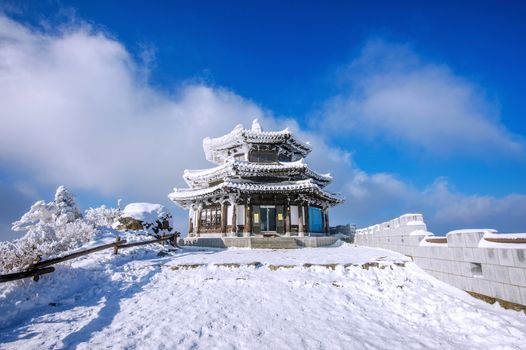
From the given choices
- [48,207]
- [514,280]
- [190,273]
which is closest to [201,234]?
[48,207]

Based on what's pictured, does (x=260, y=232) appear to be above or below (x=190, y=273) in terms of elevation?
above

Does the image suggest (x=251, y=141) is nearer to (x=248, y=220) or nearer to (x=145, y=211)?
(x=248, y=220)

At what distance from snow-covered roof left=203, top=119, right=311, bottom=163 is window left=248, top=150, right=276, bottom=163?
1059 mm

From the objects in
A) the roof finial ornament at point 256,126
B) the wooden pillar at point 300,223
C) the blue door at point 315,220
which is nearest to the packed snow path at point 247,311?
the wooden pillar at point 300,223

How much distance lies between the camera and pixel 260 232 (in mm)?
21812

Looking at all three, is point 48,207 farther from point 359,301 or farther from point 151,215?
point 359,301

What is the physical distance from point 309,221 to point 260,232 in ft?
14.7

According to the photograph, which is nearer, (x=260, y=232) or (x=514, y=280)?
(x=514, y=280)

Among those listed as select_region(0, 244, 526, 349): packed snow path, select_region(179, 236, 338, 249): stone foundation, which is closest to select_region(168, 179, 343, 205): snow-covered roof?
select_region(179, 236, 338, 249): stone foundation

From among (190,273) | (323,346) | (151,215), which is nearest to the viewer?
(323,346)

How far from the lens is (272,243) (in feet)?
61.5

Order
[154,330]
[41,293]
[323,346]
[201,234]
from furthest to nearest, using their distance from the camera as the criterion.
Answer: [201,234]
[41,293]
[154,330]
[323,346]

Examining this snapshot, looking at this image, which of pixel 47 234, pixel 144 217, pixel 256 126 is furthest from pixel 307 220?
pixel 47 234

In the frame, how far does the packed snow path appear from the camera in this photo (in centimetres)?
575
